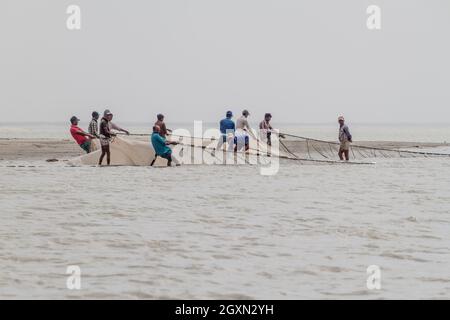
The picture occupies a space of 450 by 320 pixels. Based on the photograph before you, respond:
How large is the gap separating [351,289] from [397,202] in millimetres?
6618

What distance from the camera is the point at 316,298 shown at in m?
6.08

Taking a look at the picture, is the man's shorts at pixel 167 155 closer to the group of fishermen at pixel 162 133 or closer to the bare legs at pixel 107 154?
the group of fishermen at pixel 162 133

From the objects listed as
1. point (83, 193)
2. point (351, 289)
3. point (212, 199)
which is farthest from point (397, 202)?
point (351, 289)

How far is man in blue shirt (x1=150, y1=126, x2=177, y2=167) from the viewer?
19.0 m

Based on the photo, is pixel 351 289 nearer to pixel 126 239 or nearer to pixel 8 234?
pixel 126 239

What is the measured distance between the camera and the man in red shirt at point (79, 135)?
64.1 feet

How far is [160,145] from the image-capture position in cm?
1947

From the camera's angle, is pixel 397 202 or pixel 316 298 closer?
pixel 316 298

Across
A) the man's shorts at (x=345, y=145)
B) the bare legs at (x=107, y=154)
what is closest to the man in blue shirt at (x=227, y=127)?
the bare legs at (x=107, y=154)

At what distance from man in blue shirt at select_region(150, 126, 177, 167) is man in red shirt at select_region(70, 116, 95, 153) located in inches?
67.0

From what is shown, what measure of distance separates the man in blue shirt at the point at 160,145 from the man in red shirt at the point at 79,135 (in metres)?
1.70

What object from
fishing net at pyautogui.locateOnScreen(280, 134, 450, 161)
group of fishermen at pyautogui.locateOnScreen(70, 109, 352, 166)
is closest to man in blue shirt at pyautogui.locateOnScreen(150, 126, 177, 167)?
group of fishermen at pyautogui.locateOnScreen(70, 109, 352, 166)

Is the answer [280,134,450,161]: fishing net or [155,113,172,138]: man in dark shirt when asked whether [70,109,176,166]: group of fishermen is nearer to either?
[155,113,172,138]: man in dark shirt
